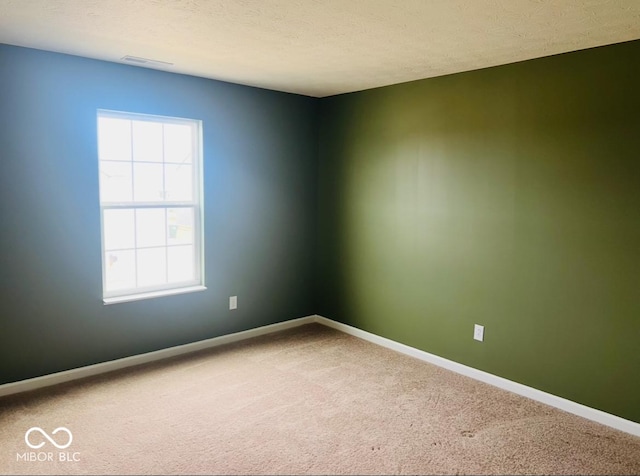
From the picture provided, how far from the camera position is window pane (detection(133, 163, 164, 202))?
369cm

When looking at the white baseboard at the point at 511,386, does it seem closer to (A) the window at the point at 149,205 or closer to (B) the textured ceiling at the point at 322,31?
(A) the window at the point at 149,205

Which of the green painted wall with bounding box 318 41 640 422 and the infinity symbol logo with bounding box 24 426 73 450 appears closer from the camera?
the infinity symbol logo with bounding box 24 426 73 450

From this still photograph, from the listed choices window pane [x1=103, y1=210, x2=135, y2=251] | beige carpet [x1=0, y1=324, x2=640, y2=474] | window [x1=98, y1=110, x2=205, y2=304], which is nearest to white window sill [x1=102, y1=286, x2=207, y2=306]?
window [x1=98, y1=110, x2=205, y2=304]

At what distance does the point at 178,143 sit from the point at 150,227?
729mm

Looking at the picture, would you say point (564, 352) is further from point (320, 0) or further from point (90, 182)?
point (90, 182)

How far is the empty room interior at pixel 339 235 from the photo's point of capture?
2.54 m

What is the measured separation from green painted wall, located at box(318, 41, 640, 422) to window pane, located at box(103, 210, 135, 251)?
1.92m

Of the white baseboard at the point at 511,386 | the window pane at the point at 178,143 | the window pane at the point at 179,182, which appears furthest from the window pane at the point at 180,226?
the white baseboard at the point at 511,386

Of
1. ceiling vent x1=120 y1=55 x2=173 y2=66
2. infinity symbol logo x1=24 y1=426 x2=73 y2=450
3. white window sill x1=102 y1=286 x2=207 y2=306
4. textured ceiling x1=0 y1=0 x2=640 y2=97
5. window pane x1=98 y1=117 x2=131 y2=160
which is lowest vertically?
infinity symbol logo x1=24 y1=426 x2=73 y2=450

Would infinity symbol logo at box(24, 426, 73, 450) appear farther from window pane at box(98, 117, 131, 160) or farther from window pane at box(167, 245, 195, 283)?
window pane at box(98, 117, 131, 160)

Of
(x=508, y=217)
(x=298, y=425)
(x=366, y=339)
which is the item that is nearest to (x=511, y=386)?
(x=508, y=217)

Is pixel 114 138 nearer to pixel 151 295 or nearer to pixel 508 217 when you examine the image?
pixel 151 295

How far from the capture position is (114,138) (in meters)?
3.56

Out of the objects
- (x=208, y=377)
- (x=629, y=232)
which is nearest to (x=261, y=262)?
(x=208, y=377)
